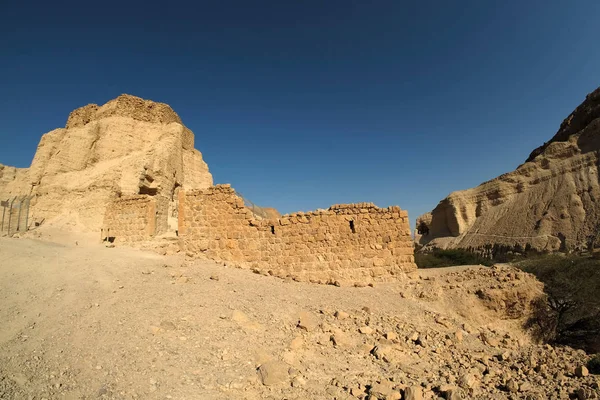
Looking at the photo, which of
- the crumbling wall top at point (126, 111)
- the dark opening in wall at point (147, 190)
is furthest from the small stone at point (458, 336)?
the crumbling wall top at point (126, 111)

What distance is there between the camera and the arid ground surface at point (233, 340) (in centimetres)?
339

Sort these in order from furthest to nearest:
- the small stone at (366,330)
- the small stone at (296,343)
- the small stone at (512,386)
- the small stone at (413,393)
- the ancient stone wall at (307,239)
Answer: the ancient stone wall at (307,239) < the small stone at (366,330) < the small stone at (296,343) < the small stone at (512,386) < the small stone at (413,393)

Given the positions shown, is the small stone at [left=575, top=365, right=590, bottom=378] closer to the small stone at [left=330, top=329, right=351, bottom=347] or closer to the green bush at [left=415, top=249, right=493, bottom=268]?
the small stone at [left=330, top=329, right=351, bottom=347]

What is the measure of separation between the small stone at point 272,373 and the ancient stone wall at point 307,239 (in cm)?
484

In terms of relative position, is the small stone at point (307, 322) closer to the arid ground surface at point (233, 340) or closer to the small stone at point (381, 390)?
the arid ground surface at point (233, 340)

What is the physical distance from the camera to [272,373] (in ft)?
12.4

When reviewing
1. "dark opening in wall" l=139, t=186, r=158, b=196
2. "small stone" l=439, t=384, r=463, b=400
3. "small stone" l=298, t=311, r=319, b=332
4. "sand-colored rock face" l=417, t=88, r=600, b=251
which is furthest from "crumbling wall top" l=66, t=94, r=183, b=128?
"sand-colored rock face" l=417, t=88, r=600, b=251

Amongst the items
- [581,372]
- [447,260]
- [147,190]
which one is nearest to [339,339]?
[581,372]

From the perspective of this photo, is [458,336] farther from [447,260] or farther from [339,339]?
[447,260]

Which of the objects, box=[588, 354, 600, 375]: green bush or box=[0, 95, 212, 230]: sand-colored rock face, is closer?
box=[588, 354, 600, 375]: green bush

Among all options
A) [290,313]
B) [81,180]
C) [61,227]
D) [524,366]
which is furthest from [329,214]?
[81,180]

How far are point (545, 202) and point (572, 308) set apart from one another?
864 inches

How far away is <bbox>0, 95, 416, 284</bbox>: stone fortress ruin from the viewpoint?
9008mm

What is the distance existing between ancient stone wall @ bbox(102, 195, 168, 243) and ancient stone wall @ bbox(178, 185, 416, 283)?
9.47 ft
